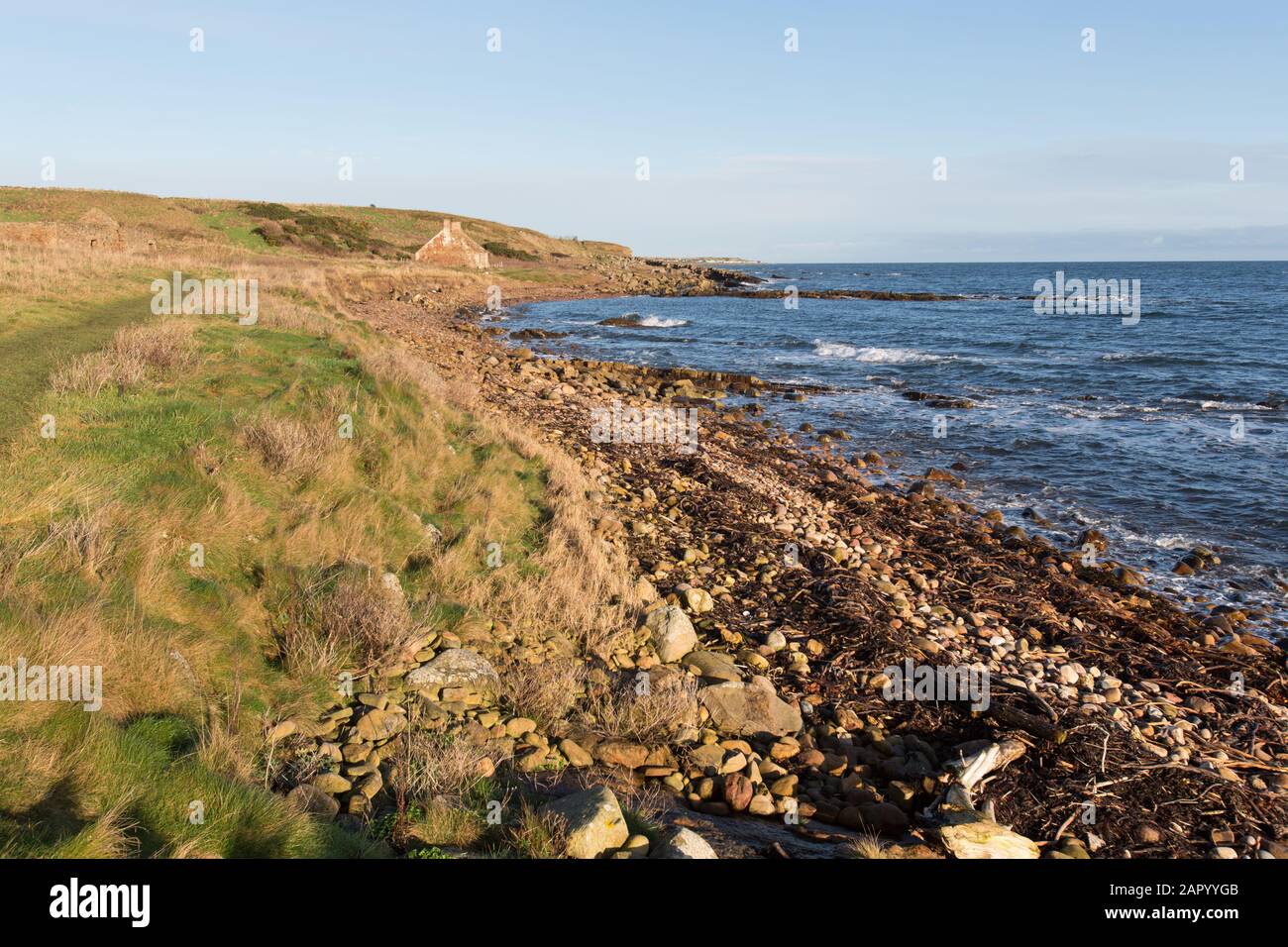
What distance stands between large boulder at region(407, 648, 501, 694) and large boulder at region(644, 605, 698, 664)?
180cm

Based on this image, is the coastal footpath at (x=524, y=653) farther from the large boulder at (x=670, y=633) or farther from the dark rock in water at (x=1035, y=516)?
the dark rock in water at (x=1035, y=516)

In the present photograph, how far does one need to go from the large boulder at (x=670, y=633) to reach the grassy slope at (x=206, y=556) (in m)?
1.59

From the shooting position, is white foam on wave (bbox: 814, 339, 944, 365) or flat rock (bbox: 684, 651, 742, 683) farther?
white foam on wave (bbox: 814, 339, 944, 365)

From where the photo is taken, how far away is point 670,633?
719 cm

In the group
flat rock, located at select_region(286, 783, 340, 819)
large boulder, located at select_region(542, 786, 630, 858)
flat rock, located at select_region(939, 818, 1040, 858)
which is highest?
flat rock, located at select_region(286, 783, 340, 819)

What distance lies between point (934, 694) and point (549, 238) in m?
116

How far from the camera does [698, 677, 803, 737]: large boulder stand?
618 cm

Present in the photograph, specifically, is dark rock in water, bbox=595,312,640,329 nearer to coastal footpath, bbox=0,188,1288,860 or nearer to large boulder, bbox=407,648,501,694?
coastal footpath, bbox=0,188,1288,860

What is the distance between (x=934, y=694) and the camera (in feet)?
22.9

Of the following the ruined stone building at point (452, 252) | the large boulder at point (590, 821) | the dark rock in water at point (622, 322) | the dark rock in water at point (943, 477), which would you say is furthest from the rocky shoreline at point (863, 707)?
the ruined stone building at point (452, 252)

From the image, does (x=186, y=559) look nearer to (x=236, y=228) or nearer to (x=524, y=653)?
(x=524, y=653)

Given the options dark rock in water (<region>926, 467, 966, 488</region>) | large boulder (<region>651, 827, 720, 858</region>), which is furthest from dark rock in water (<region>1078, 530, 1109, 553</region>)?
large boulder (<region>651, 827, 720, 858</region>)

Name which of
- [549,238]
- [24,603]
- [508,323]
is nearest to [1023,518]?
[24,603]
